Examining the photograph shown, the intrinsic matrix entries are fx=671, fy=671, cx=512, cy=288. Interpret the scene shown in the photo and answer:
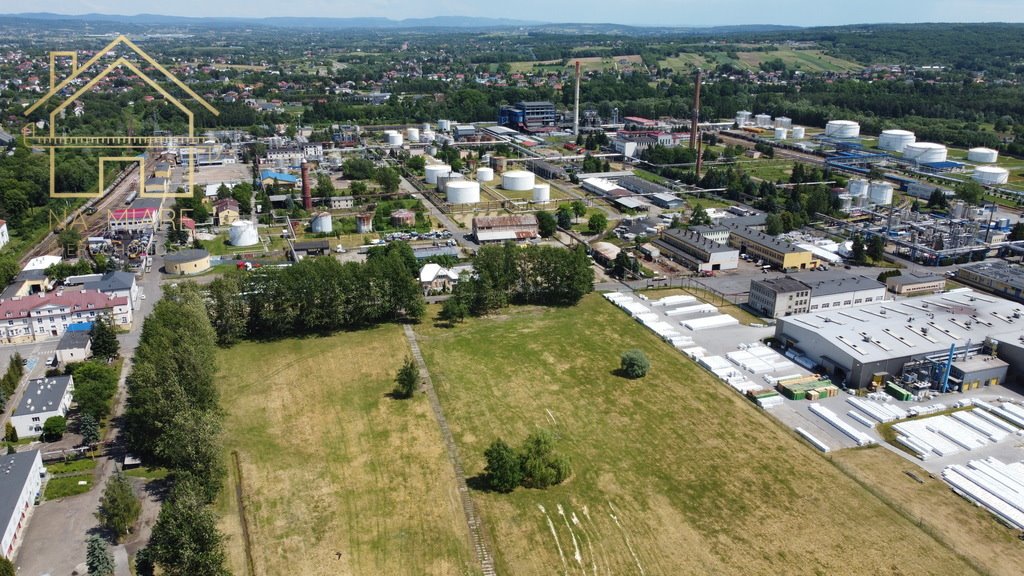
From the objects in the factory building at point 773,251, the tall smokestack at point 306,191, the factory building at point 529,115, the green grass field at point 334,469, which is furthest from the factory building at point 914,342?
the factory building at point 529,115

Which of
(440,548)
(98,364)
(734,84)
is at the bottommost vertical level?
(440,548)

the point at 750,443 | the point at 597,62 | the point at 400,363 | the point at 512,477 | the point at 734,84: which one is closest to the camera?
the point at 512,477

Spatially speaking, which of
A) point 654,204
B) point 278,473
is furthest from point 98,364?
point 654,204

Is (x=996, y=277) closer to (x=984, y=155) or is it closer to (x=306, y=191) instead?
(x=984, y=155)

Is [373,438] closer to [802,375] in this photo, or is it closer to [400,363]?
[400,363]

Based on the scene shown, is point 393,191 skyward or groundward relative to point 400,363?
skyward

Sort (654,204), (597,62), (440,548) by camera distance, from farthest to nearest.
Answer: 1. (597,62)
2. (654,204)
3. (440,548)

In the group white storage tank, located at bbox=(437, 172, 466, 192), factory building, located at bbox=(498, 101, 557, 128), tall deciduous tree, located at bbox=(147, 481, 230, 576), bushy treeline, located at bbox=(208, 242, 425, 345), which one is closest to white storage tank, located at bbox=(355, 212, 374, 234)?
white storage tank, located at bbox=(437, 172, 466, 192)

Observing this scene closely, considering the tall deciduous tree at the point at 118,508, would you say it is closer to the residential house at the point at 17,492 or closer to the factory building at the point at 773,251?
the residential house at the point at 17,492
